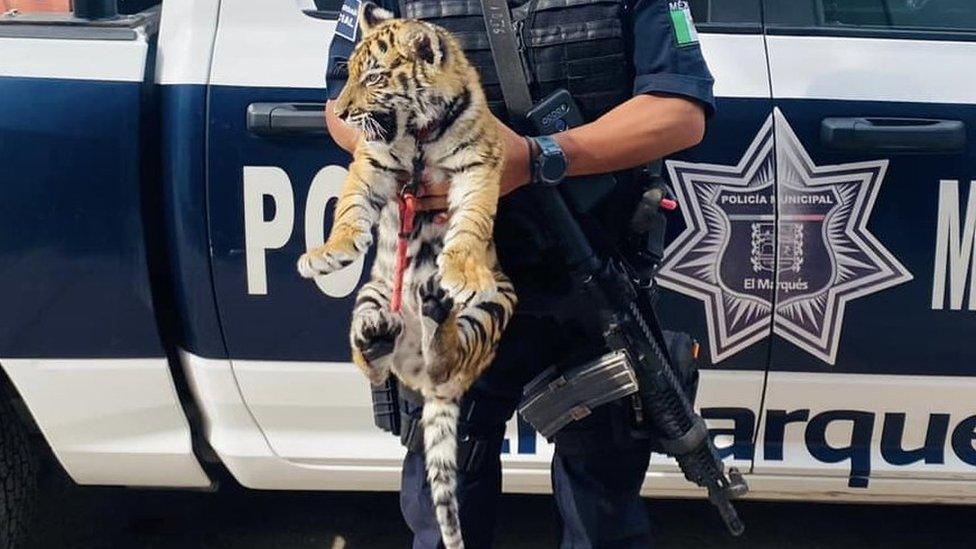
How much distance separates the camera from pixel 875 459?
A: 2281 mm

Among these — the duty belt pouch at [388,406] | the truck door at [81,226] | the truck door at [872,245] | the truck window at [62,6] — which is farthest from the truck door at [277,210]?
the truck door at [872,245]

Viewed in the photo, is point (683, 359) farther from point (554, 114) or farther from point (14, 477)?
point (14, 477)

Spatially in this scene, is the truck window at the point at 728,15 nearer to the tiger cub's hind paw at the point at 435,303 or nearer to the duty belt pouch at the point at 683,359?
the duty belt pouch at the point at 683,359

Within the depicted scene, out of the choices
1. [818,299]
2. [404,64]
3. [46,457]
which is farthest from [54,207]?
[818,299]

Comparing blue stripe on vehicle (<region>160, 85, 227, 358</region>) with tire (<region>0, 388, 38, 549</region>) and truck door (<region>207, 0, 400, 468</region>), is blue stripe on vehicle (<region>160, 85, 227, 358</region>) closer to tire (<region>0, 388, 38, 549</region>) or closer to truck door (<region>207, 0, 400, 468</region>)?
truck door (<region>207, 0, 400, 468</region>)

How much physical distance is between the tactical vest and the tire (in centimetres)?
128

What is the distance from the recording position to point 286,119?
211 centimetres

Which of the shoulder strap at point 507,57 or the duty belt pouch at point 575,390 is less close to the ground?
the shoulder strap at point 507,57

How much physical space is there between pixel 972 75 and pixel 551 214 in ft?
3.51

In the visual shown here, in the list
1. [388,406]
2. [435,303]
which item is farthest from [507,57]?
[388,406]

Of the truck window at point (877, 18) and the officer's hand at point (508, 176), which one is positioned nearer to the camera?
the officer's hand at point (508, 176)

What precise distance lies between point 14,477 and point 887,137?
5.97 feet

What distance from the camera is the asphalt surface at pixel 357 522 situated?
8.77 feet

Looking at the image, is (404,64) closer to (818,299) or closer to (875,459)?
(818,299)
